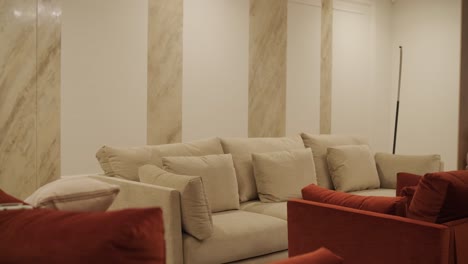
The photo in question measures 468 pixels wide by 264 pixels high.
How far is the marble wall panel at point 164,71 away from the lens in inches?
173

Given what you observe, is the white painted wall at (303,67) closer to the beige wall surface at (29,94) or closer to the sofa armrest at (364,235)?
the beige wall surface at (29,94)

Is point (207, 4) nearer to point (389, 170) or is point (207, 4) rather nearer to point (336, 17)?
point (336, 17)

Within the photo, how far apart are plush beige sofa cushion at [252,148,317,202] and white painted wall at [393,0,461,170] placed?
2639 mm

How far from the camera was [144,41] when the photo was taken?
4.35 m

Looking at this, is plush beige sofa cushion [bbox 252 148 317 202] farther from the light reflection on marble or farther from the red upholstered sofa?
the red upholstered sofa

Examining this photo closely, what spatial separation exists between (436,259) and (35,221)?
1531 millimetres

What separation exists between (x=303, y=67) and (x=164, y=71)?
5.68 feet

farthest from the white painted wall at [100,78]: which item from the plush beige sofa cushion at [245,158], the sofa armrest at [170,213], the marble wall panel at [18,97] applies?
the sofa armrest at [170,213]

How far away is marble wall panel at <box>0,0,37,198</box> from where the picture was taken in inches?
142

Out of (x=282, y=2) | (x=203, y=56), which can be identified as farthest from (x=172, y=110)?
(x=282, y=2)

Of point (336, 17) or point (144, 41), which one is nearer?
point (144, 41)

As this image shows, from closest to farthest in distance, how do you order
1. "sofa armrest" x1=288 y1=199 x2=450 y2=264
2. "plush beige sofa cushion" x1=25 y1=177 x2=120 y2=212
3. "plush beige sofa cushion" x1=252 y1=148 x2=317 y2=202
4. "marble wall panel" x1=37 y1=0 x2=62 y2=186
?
"plush beige sofa cushion" x1=25 y1=177 x2=120 y2=212, "sofa armrest" x1=288 y1=199 x2=450 y2=264, "marble wall panel" x1=37 y1=0 x2=62 y2=186, "plush beige sofa cushion" x1=252 y1=148 x2=317 y2=202

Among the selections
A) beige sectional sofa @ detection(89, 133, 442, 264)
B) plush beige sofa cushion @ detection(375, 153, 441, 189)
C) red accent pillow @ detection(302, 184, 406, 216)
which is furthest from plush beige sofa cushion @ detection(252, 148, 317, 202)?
red accent pillow @ detection(302, 184, 406, 216)

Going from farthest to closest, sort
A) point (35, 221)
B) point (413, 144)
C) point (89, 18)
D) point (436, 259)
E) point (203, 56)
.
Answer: point (413, 144) → point (203, 56) → point (89, 18) → point (436, 259) → point (35, 221)
